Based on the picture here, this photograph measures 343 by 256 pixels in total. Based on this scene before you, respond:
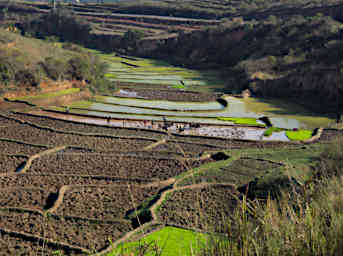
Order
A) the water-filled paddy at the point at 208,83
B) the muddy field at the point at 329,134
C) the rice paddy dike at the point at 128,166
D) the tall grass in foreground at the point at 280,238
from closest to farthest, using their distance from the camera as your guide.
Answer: the tall grass in foreground at the point at 280,238, the rice paddy dike at the point at 128,166, the muddy field at the point at 329,134, the water-filled paddy at the point at 208,83

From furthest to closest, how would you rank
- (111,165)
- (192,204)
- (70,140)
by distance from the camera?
(70,140)
(111,165)
(192,204)

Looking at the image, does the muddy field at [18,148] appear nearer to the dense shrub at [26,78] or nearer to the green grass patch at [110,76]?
the dense shrub at [26,78]

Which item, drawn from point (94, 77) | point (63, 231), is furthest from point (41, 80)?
point (63, 231)

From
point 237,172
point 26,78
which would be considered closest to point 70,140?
point 237,172

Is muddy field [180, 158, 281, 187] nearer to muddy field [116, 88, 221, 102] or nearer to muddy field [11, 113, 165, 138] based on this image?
muddy field [11, 113, 165, 138]

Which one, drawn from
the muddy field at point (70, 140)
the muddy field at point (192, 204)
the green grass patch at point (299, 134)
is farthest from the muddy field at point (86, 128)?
the muddy field at point (192, 204)

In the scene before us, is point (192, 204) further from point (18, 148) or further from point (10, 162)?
point (18, 148)
